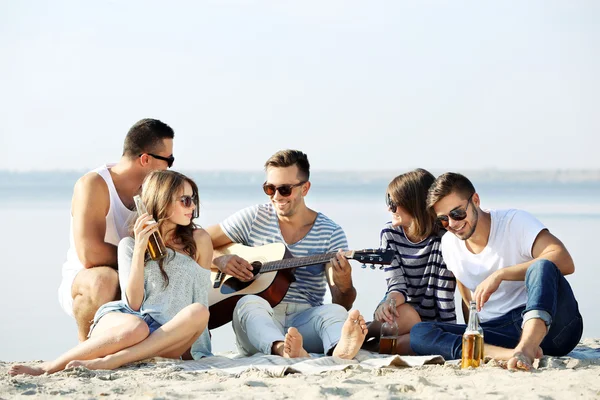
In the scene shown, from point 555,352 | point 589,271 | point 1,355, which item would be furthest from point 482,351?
point 589,271

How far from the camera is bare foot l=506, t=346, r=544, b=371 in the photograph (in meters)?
4.65

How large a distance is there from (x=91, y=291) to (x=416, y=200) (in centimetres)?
207

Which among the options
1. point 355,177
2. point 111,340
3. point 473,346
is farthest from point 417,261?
point 355,177

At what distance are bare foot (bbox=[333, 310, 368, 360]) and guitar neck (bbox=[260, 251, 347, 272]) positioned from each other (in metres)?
0.81

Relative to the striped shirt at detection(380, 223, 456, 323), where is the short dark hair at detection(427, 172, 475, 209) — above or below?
above

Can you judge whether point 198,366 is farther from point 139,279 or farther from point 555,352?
point 555,352

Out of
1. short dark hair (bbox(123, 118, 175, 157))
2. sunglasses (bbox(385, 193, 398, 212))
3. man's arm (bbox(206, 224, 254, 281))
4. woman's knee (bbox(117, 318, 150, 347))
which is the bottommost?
woman's knee (bbox(117, 318, 150, 347))

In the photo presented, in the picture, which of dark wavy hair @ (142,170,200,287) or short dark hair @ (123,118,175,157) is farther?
short dark hair @ (123,118,175,157)

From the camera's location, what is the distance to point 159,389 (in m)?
4.36

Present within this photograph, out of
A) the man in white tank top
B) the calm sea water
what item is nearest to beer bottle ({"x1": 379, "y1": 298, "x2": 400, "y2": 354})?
the man in white tank top

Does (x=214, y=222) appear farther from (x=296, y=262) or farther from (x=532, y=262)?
(x=532, y=262)

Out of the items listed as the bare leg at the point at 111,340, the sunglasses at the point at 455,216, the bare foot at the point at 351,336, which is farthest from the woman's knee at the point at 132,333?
the sunglasses at the point at 455,216

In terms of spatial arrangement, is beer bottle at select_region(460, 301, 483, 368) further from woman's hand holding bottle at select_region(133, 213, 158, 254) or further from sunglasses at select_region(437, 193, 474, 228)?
woman's hand holding bottle at select_region(133, 213, 158, 254)

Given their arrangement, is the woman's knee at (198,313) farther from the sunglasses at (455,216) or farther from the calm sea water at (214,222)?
the calm sea water at (214,222)
